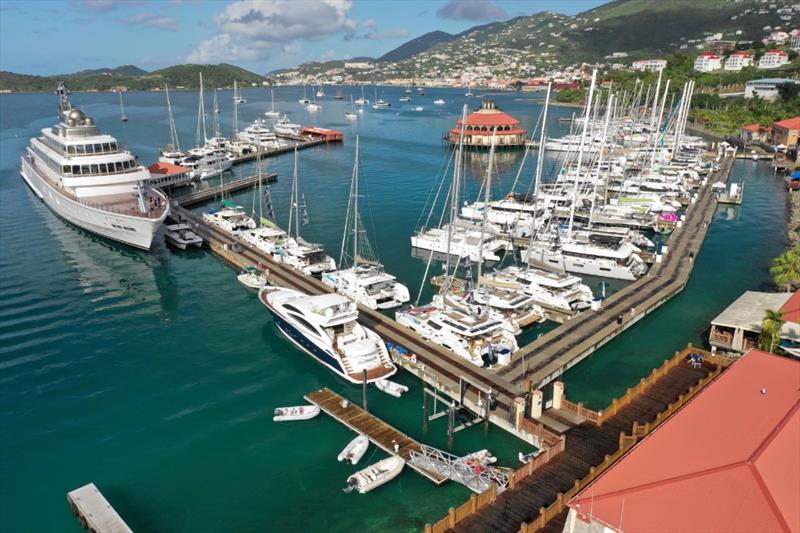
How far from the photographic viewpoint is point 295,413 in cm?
3338

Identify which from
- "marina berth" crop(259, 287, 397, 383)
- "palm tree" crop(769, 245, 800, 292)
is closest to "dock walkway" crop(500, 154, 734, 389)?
"palm tree" crop(769, 245, 800, 292)

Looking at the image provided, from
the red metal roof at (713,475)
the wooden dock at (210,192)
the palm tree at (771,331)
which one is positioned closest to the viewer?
the red metal roof at (713,475)

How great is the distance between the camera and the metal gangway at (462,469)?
26797 millimetres

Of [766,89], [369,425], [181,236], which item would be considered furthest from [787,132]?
[369,425]

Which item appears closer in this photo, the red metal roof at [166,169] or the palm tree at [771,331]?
the palm tree at [771,331]

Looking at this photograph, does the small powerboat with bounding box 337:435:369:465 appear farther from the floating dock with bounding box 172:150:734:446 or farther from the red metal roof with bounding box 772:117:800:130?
the red metal roof with bounding box 772:117:800:130

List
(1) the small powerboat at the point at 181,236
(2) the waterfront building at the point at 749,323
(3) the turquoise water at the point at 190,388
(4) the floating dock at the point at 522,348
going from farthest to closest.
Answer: (1) the small powerboat at the point at 181,236 < (2) the waterfront building at the point at 749,323 < (4) the floating dock at the point at 522,348 < (3) the turquoise water at the point at 190,388

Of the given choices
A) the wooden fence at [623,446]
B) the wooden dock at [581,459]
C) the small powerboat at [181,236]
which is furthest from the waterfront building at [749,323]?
the small powerboat at [181,236]

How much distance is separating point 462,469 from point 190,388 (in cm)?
2002

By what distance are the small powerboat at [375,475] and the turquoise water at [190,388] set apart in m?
0.52

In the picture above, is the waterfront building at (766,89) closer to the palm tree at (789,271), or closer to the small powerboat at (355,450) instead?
the palm tree at (789,271)

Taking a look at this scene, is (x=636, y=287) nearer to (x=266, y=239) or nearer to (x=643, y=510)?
(x=643, y=510)

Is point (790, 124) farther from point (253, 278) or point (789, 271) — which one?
point (253, 278)

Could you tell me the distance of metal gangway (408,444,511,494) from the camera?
87.9ft
